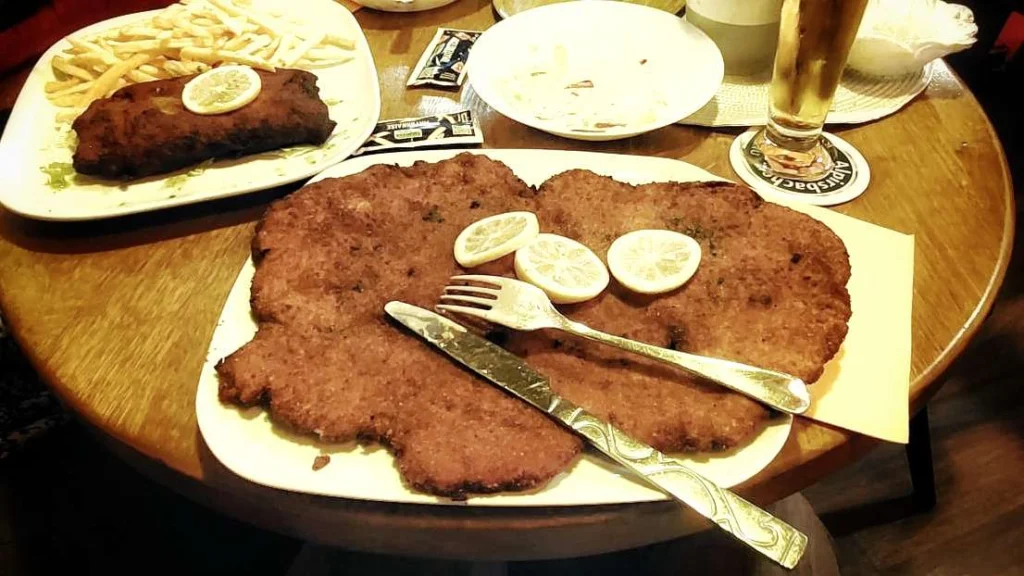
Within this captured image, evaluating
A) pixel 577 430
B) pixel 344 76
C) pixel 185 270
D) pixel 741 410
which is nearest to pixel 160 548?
pixel 185 270

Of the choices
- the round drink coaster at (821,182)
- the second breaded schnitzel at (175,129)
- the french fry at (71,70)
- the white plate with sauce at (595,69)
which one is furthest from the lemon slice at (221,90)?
the round drink coaster at (821,182)

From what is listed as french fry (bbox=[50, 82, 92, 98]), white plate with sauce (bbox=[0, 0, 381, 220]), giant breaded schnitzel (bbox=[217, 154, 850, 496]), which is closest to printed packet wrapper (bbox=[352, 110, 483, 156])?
Result: white plate with sauce (bbox=[0, 0, 381, 220])

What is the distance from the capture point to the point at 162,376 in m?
1.06

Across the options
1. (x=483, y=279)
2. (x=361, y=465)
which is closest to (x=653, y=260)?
(x=483, y=279)

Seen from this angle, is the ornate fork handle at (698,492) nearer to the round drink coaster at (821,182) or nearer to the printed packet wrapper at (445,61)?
the round drink coaster at (821,182)

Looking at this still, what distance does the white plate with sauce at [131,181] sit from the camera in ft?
4.29

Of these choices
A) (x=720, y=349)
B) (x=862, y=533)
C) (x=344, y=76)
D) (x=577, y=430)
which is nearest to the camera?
(x=577, y=430)

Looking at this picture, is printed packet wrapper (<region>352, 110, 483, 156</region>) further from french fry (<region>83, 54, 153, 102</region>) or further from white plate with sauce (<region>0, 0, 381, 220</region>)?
french fry (<region>83, 54, 153, 102</region>)

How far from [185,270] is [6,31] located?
1.07 m

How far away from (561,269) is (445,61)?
808 mm

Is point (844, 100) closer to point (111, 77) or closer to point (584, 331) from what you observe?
point (584, 331)

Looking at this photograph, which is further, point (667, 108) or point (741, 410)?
point (667, 108)

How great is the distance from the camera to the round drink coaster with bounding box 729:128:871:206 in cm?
133

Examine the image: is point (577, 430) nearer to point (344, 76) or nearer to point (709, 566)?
point (709, 566)
